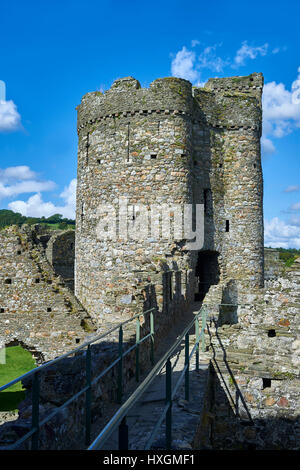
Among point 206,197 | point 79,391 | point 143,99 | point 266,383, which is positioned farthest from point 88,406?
point 206,197

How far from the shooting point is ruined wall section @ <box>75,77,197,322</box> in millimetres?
15703

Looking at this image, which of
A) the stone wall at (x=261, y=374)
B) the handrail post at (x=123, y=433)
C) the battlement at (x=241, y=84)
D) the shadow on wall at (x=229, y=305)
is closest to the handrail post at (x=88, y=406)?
the handrail post at (x=123, y=433)

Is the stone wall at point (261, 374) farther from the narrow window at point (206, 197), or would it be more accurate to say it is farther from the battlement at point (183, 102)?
the battlement at point (183, 102)

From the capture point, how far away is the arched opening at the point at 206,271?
59.3 feet

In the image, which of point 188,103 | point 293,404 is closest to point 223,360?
point 293,404

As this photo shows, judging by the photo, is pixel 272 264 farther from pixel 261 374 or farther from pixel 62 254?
pixel 261 374

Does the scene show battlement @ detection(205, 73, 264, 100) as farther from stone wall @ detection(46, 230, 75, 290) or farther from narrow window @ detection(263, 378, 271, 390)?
narrow window @ detection(263, 378, 271, 390)

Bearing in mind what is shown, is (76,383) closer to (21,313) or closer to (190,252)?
(21,313)

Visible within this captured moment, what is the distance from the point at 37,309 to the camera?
12648 millimetres

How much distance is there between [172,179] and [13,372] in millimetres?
9551

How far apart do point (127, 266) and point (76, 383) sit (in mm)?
10267

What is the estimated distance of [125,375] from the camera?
6684 mm
